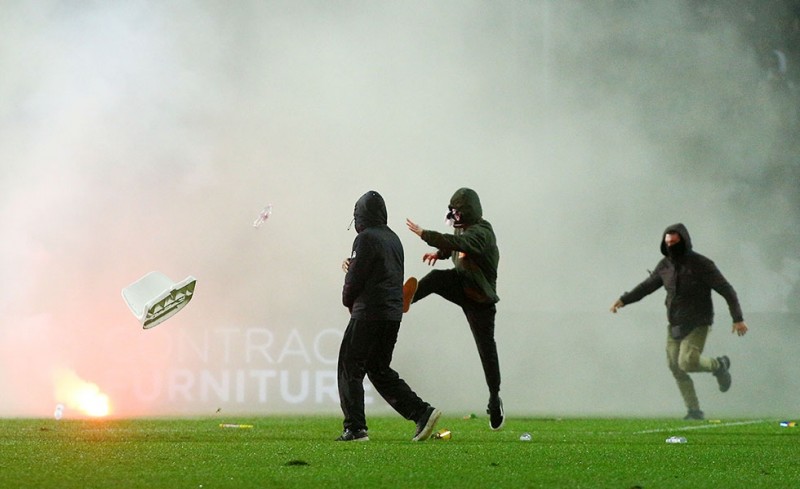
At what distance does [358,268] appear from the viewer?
6.44 metres

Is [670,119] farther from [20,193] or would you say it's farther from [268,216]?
[20,193]

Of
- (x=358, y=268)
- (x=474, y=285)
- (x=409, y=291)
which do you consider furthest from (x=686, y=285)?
(x=358, y=268)

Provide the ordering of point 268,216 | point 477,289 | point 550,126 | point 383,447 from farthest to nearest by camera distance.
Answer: point 550,126
point 268,216
point 477,289
point 383,447

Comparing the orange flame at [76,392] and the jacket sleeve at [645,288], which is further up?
the jacket sleeve at [645,288]

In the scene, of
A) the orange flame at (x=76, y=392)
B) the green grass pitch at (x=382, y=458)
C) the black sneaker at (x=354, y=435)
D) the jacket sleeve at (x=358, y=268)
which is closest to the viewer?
the green grass pitch at (x=382, y=458)

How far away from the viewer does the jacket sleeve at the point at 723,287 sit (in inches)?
413

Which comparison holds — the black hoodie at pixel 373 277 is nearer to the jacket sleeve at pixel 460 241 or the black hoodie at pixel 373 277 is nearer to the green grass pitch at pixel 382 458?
the jacket sleeve at pixel 460 241

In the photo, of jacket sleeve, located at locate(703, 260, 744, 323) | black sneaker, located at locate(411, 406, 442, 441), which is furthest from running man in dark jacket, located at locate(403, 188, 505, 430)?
jacket sleeve, located at locate(703, 260, 744, 323)

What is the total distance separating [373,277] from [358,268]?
97 mm

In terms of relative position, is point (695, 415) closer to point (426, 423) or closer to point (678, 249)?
point (678, 249)

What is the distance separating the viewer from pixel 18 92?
494 inches

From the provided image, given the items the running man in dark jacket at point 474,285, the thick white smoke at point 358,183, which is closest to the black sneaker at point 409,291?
the running man in dark jacket at point 474,285

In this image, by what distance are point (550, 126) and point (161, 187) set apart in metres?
4.61

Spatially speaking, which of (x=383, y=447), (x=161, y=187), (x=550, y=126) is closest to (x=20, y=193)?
(x=161, y=187)
